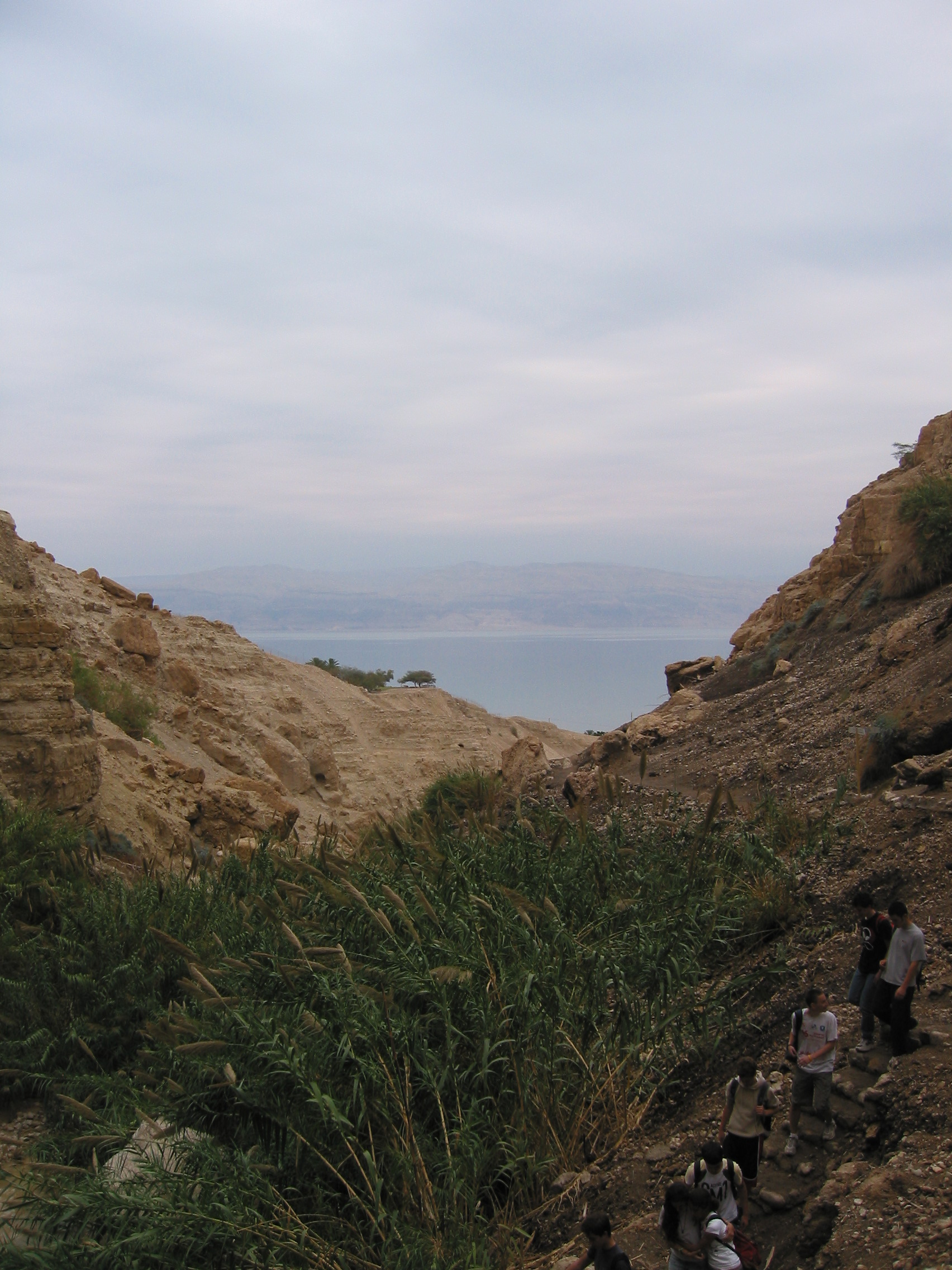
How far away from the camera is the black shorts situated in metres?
4.61

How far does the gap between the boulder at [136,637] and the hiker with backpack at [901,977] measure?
65.5ft

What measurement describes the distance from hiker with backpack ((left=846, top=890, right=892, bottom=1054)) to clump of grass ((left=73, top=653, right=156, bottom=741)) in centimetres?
1546

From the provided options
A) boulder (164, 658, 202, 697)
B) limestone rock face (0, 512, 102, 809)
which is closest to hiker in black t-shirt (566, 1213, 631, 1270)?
limestone rock face (0, 512, 102, 809)

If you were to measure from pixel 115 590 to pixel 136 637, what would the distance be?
3.97 metres

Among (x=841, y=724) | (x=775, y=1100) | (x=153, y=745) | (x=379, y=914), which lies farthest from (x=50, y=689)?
(x=841, y=724)

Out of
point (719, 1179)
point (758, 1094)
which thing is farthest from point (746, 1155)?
point (719, 1179)

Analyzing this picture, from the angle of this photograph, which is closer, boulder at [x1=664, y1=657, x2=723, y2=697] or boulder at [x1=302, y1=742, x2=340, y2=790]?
boulder at [x1=302, y1=742, x2=340, y2=790]

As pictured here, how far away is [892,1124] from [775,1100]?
0.59m

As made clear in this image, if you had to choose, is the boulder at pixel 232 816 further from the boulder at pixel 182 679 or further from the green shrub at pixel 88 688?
the boulder at pixel 182 679

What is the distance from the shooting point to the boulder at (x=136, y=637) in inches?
867

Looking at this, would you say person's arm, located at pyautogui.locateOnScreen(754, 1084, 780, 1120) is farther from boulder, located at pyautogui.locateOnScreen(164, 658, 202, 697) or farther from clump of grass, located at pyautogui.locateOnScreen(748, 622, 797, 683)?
boulder, located at pyautogui.locateOnScreen(164, 658, 202, 697)

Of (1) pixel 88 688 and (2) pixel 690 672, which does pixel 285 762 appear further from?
(2) pixel 690 672

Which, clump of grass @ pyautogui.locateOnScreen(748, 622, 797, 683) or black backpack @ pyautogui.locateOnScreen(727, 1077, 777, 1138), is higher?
clump of grass @ pyautogui.locateOnScreen(748, 622, 797, 683)

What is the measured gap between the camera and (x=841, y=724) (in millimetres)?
13656
